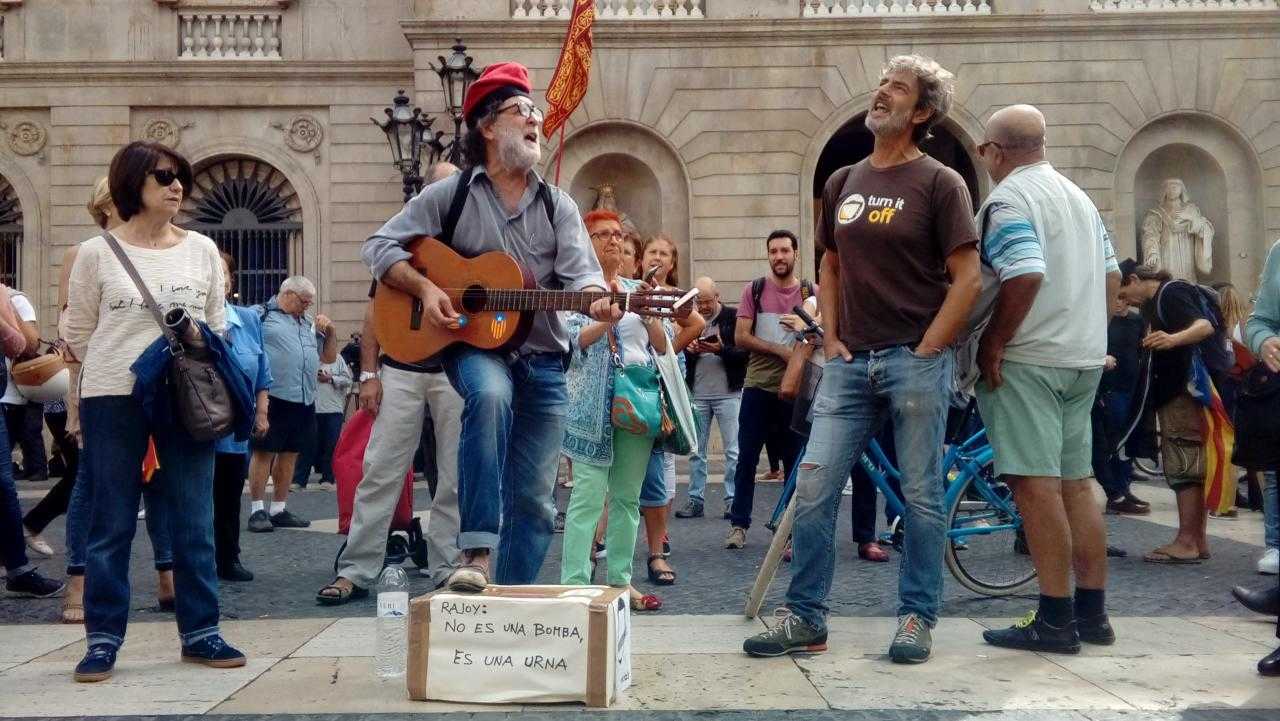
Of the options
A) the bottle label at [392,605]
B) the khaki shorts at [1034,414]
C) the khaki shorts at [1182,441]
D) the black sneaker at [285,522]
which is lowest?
the black sneaker at [285,522]

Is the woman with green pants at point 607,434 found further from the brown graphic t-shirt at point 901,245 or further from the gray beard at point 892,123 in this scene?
the gray beard at point 892,123

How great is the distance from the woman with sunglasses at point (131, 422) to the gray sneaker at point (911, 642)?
2366 millimetres

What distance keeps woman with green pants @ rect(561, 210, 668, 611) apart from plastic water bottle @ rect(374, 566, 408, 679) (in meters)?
1.30

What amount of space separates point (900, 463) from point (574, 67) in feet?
29.3

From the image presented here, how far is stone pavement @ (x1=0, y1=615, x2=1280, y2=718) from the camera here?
4.11m

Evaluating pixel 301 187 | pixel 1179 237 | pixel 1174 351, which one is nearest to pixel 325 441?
pixel 301 187

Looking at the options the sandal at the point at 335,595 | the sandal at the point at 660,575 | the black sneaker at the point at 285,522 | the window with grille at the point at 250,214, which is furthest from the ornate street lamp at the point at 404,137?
the sandal at the point at 335,595

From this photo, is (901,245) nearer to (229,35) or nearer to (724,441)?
(724,441)

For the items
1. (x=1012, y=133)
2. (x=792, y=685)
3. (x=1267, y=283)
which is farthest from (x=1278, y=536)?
(x=792, y=685)

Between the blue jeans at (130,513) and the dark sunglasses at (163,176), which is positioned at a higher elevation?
the dark sunglasses at (163,176)

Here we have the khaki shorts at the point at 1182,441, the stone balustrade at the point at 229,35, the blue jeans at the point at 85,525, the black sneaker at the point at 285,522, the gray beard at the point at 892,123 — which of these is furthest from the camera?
the stone balustrade at the point at 229,35

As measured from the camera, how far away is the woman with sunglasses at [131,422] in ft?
15.3

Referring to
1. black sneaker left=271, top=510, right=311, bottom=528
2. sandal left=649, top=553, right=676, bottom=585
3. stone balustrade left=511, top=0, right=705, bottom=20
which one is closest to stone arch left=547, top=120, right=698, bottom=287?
stone balustrade left=511, top=0, right=705, bottom=20

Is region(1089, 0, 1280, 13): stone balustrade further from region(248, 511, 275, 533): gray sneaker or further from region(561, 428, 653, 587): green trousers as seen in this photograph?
region(561, 428, 653, 587): green trousers
